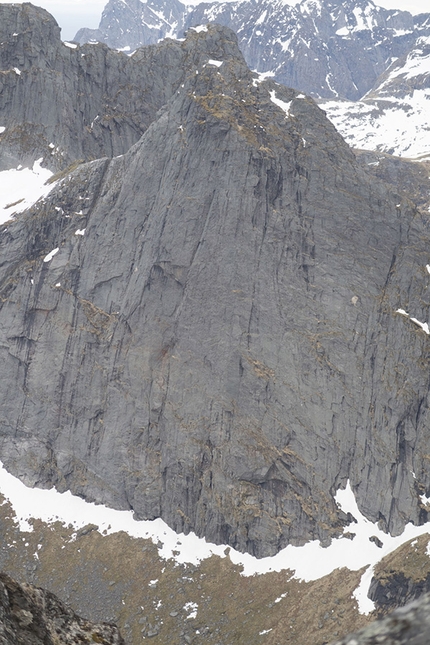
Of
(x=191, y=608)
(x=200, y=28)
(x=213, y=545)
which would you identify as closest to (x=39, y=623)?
(x=191, y=608)

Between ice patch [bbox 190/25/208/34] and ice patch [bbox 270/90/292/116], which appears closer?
ice patch [bbox 270/90/292/116]

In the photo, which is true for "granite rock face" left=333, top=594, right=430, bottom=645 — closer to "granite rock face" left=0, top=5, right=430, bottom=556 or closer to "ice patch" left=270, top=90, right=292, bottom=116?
"granite rock face" left=0, top=5, right=430, bottom=556

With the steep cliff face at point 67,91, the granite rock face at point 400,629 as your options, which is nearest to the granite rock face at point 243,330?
the steep cliff face at point 67,91

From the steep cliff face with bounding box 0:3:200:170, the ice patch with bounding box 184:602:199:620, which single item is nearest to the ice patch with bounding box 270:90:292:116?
the steep cliff face with bounding box 0:3:200:170

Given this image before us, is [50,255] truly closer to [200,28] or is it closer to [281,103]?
[281,103]

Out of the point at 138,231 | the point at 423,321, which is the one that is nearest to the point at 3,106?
the point at 138,231

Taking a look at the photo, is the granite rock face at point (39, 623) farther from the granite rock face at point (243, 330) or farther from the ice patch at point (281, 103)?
the ice patch at point (281, 103)

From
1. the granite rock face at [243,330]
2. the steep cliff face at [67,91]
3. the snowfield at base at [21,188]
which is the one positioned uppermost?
the steep cliff face at [67,91]
